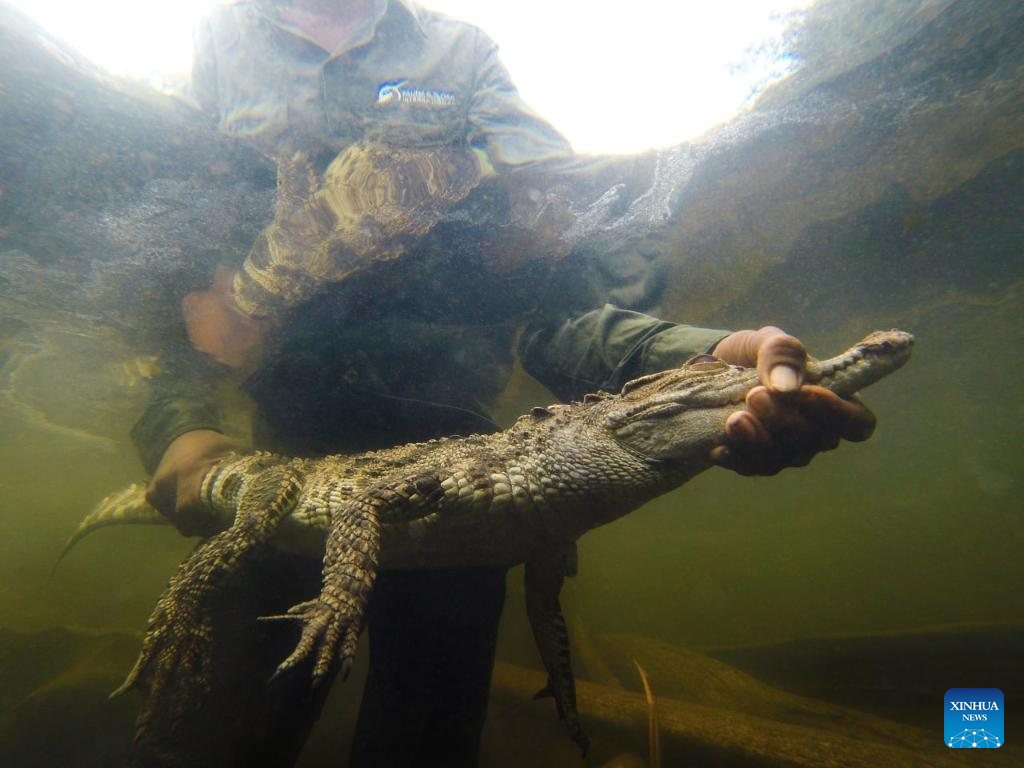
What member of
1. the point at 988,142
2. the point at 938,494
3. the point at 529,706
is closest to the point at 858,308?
the point at 988,142

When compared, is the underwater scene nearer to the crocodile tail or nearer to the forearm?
the forearm

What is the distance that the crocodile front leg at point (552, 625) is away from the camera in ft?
7.46

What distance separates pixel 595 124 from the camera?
4.45 metres

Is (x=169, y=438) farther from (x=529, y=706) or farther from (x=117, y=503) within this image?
(x=529, y=706)

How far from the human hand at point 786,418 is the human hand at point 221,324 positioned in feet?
14.9

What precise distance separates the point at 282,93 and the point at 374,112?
609 millimetres

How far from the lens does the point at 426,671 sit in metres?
2.48

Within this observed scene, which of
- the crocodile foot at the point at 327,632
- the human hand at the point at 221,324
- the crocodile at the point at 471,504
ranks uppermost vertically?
the human hand at the point at 221,324

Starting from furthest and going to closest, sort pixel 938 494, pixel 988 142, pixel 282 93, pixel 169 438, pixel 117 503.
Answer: pixel 938 494 < pixel 988 142 < pixel 117 503 < pixel 169 438 < pixel 282 93

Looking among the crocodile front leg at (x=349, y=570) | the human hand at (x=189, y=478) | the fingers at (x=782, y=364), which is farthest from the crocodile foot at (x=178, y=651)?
the fingers at (x=782, y=364)

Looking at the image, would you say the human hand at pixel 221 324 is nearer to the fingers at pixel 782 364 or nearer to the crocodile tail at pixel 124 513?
Result: the crocodile tail at pixel 124 513

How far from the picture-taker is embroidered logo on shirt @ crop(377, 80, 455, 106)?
2.92 m

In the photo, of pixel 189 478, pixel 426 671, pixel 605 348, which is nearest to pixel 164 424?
pixel 189 478

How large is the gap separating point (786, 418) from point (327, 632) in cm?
161
